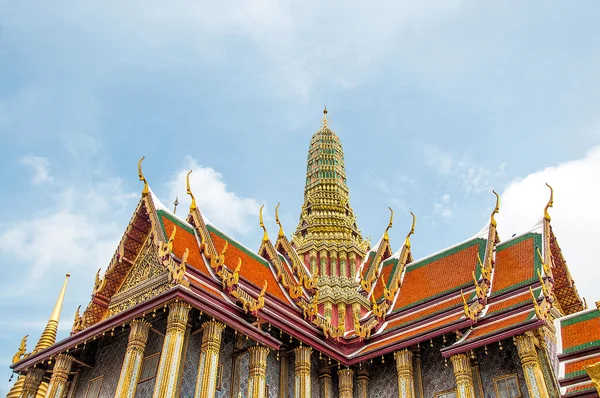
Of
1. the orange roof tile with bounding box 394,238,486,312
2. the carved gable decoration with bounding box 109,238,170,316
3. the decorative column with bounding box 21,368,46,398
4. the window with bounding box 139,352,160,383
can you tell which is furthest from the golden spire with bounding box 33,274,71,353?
the orange roof tile with bounding box 394,238,486,312

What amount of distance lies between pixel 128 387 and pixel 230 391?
2.20m

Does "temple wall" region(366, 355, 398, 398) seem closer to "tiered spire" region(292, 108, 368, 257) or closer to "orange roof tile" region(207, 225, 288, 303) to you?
"orange roof tile" region(207, 225, 288, 303)

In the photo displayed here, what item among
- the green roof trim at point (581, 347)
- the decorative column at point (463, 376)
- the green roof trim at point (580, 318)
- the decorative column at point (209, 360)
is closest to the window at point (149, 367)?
the decorative column at point (209, 360)

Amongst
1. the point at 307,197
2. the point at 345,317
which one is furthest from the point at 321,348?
the point at 307,197

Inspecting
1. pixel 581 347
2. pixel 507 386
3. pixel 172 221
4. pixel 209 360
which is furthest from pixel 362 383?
pixel 172 221

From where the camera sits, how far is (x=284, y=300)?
1561 cm

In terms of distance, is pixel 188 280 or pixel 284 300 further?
pixel 284 300

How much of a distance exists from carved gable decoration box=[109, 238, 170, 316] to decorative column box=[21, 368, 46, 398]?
219 cm

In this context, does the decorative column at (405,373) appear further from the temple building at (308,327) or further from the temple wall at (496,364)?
the temple wall at (496,364)

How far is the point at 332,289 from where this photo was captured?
58.7 feet

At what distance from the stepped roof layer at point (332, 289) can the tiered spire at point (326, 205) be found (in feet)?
3.00

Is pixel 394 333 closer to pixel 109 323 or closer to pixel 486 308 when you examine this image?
pixel 486 308

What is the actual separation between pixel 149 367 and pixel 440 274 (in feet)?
29.1

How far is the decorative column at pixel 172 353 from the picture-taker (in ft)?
34.7
